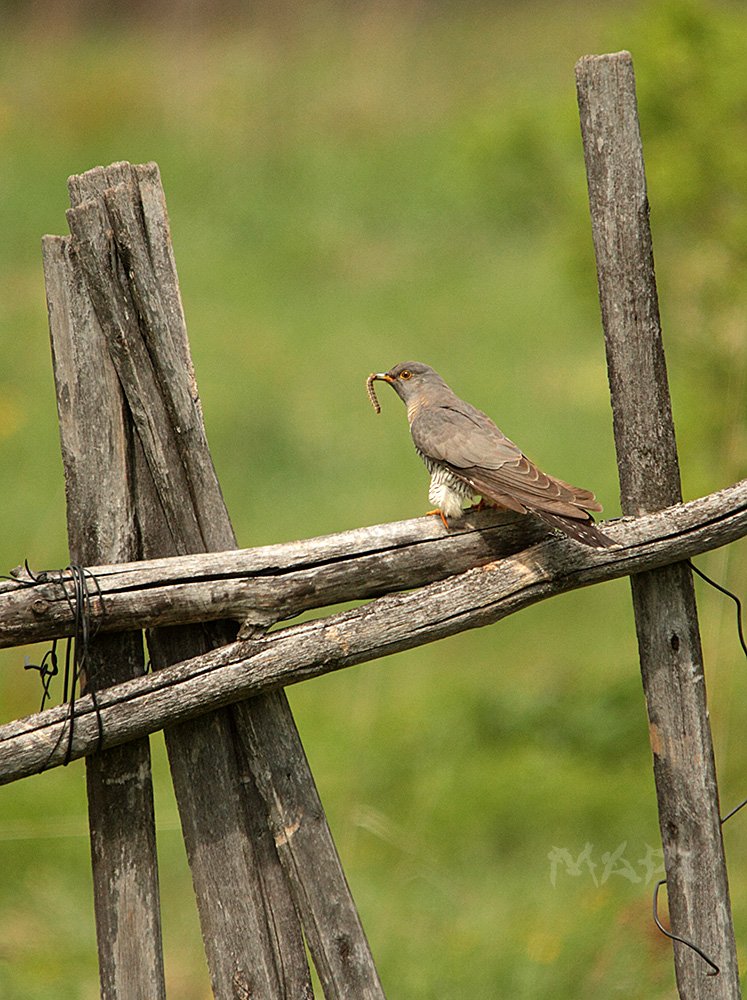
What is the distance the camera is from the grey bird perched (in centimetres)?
271

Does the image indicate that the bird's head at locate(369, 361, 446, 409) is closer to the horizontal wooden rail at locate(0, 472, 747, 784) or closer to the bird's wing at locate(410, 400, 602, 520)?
the bird's wing at locate(410, 400, 602, 520)

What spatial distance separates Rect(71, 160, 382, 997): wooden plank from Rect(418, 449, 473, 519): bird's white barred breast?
1.99 feet

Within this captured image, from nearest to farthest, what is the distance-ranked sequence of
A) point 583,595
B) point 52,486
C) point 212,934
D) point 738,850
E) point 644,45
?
point 212,934 → point 738,850 → point 644,45 → point 583,595 → point 52,486

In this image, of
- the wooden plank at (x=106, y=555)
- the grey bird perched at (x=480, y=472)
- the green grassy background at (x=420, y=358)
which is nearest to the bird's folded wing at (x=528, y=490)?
the grey bird perched at (x=480, y=472)

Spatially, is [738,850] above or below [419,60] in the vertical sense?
below

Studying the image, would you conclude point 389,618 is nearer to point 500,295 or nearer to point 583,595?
point 583,595

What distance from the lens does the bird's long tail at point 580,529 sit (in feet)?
8.61

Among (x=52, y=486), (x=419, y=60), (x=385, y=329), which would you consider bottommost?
(x=52, y=486)

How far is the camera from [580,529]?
8.69 feet

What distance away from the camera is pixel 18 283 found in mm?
11633

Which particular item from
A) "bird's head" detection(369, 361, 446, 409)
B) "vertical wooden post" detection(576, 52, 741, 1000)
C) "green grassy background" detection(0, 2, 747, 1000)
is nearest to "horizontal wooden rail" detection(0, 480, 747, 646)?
"vertical wooden post" detection(576, 52, 741, 1000)

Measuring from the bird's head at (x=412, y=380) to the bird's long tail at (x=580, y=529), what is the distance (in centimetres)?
99

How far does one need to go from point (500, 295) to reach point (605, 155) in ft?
33.3

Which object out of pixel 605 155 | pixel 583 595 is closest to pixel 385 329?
pixel 583 595
